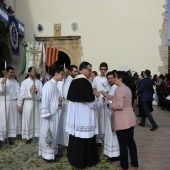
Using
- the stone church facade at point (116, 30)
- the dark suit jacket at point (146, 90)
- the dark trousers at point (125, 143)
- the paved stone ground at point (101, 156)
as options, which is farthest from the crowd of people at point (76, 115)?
the stone church facade at point (116, 30)

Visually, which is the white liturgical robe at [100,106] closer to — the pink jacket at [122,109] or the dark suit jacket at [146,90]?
the pink jacket at [122,109]

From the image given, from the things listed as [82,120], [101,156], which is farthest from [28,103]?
[82,120]

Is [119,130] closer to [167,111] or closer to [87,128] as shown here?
[87,128]

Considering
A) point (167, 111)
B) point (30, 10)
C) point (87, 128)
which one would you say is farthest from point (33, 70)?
point (30, 10)


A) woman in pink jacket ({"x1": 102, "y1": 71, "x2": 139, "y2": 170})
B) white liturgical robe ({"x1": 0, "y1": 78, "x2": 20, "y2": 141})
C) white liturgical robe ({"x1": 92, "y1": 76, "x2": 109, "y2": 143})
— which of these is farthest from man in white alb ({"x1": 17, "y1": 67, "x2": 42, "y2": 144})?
woman in pink jacket ({"x1": 102, "y1": 71, "x2": 139, "y2": 170})

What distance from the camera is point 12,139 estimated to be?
7.08 meters

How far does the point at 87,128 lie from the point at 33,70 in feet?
8.28

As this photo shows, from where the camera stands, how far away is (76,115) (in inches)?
187

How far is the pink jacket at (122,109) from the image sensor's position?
4.44 m

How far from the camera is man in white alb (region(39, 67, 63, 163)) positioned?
5.08m

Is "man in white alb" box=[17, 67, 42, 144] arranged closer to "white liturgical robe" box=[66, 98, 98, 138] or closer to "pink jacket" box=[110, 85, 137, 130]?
"white liturgical robe" box=[66, 98, 98, 138]

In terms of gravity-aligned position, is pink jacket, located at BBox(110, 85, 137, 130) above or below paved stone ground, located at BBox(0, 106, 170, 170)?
above

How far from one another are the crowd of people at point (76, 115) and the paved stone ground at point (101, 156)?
0.17m

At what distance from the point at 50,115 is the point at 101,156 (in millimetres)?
1371
